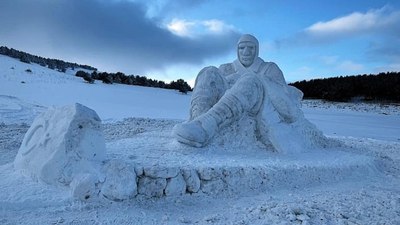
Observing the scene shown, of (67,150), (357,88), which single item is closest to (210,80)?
(67,150)

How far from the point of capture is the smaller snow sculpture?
10.2 ft

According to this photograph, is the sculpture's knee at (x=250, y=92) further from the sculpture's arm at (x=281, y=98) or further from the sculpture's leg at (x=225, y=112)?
the sculpture's arm at (x=281, y=98)

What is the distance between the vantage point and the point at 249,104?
4.72m

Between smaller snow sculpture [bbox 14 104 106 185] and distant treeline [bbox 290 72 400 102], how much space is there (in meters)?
17.6

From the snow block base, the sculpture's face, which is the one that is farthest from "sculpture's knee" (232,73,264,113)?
the sculpture's face

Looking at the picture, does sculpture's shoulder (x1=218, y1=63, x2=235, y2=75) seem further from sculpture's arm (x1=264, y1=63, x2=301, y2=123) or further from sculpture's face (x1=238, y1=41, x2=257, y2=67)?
sculpture's arm (x1=264, y1=63, x2=301, y2=123)

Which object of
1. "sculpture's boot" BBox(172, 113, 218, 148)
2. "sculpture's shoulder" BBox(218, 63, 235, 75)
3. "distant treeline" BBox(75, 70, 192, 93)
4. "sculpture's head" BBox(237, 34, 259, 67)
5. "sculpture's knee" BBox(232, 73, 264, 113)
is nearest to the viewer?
"sculpture's boot" BBox(172, 113, 218, 148)

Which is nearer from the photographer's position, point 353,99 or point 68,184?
point 68,184

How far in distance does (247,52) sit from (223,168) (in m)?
2.33

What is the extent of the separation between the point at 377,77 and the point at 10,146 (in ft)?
64.3

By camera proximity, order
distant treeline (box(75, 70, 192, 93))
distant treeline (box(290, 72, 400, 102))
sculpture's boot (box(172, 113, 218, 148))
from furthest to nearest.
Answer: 1. distant treeline (box(75, 70, 192, 93))
2. distant treeline (box(290, 72, 400, 102))
3. sculpture's boot (box(172, 113, 218, 148))

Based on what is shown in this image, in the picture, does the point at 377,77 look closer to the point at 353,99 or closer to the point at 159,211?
the point at 353,99

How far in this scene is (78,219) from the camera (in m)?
2.74

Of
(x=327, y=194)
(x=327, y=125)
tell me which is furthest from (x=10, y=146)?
(x=327, y=125)
